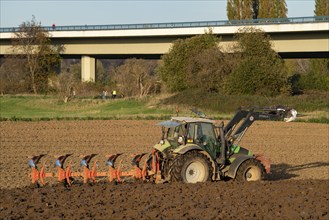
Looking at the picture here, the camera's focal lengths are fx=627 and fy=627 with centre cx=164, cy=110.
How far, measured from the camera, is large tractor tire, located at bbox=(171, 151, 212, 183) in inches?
661

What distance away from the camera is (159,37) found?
211 ft

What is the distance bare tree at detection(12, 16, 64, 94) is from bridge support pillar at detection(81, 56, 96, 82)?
11.0 ft

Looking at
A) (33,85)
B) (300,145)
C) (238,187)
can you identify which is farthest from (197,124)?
(33,85)

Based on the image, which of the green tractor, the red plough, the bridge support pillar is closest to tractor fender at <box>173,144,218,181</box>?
the green tractor

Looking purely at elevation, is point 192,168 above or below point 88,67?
below

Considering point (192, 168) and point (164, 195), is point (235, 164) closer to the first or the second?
point (192, 168)

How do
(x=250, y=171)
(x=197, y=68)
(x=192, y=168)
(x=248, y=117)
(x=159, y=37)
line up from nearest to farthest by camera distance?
(x=192, y=168) → (x=250, y=171) → (x=248, y=117) → (x=197, y=68) → (x=159, y=37)

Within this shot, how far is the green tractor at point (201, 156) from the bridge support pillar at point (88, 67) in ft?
166

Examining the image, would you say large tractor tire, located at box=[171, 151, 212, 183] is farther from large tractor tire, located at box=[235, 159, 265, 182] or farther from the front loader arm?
the front loader arm

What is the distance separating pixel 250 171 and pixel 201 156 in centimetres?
180

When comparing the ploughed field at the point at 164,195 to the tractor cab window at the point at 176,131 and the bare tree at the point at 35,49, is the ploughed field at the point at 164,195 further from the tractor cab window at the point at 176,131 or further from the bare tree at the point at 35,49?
the bare tree at the point at 35,49

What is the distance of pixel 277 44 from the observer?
5906cm

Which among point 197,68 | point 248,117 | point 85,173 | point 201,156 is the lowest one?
point 85,173

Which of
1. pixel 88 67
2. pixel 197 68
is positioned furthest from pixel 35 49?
pixel 197 68
